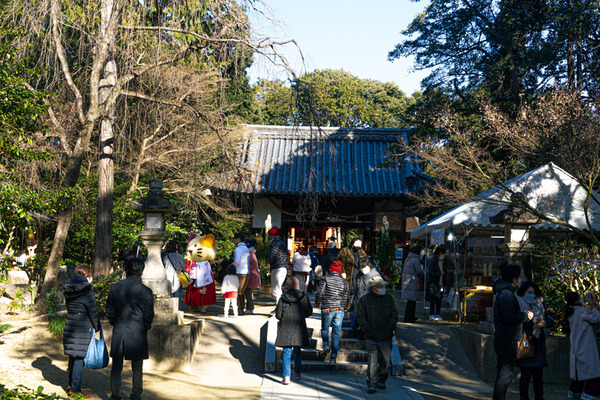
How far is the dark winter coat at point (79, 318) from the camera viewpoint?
6.67 meters

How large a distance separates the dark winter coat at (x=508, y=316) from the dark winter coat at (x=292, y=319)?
109 inches

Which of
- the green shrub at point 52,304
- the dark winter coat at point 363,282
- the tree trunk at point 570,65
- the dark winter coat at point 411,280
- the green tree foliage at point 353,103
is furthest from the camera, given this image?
the green tree foliage at point 353,103

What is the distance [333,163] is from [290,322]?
13.1 meters

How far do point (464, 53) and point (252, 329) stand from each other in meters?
13.1

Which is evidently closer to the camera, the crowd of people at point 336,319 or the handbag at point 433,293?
the crowd of people at point 336,319

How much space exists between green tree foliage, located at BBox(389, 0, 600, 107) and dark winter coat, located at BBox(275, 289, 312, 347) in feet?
29.5

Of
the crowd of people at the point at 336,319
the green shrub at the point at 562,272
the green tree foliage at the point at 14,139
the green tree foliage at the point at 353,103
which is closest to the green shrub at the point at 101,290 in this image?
the green tree foliage at the point at 14,139

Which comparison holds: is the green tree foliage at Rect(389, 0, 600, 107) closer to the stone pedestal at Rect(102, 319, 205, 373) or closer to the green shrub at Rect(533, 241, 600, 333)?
the green shrub at Rect(533, 241, 600, 333)

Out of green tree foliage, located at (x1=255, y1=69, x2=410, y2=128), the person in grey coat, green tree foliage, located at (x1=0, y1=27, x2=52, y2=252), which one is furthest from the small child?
green tree foliage, located at (x1=255, y1=69, x2=410, y2=128)

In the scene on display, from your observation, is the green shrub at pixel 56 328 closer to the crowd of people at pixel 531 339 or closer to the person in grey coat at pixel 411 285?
the person in grey coat at pixel 411 285

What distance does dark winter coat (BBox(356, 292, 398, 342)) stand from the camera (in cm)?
748

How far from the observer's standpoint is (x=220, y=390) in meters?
7.64

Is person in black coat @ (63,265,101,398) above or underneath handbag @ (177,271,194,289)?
underneath

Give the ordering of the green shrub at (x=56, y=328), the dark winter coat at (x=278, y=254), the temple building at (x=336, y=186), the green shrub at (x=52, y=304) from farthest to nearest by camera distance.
A: the temple building at (x=336, y=186) < the dark winter coat at (x=278, y=254) < the green shrub at (x=52, y=304) < the green shrub at (x=56, y=328)
